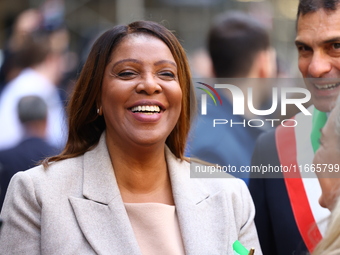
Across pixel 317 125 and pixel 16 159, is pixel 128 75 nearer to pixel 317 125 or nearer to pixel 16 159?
pixel 317 125

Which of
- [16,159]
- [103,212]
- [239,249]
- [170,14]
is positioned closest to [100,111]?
[103,212]

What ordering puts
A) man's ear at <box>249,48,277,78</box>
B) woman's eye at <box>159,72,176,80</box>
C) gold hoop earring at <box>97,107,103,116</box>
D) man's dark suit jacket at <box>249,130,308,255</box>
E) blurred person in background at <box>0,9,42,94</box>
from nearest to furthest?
woman's eye at <box>159,72,176,80</box>
gold hoop earring at <box>97,107,103,116</box>
man's dark suit jacket at <box>249,130,308,255</box>
man's ear at <box>249,48,277,78</box>
blurred person in background at <box>0,9,42,94</box>

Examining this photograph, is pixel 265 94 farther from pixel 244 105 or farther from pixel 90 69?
pixel 90 69

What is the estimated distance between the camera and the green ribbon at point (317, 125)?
118 inches

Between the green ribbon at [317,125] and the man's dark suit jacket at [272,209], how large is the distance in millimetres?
226

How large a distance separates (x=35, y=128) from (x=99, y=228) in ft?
6.81

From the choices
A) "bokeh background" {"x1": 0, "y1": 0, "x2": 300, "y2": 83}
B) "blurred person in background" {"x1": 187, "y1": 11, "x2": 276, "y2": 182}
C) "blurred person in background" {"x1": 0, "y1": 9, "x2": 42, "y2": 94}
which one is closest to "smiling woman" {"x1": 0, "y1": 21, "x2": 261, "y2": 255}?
"blurred person in background" {"x1": 187, "y1": 11, "x2": 276, "y2": 182}

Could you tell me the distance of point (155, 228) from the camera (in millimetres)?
2795

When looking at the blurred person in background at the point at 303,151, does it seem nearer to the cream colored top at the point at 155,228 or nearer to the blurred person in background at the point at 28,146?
the cream colored top at the point at 155,228

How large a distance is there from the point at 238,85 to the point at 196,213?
Answer: 31.5 inches

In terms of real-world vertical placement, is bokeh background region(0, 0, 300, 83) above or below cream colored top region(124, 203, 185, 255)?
below

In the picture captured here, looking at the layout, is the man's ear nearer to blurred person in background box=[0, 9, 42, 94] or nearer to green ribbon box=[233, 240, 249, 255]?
green ribbon box=[233, 240, 249, 255]

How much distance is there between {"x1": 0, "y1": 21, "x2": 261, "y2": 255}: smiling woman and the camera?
8.84 ft

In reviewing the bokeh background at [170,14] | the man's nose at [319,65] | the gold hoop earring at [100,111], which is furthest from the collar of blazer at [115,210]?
the bokeh background at [170,14]
